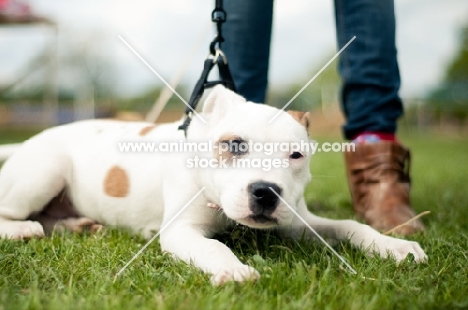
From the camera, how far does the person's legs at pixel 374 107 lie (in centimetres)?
302

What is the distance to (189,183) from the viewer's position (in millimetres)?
2439

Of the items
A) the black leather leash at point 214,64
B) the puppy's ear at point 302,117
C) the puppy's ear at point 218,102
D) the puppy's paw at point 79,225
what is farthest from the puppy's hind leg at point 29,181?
the puppy's ear at point 302,117

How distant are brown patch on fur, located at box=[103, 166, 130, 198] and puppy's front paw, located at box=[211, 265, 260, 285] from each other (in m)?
1.17

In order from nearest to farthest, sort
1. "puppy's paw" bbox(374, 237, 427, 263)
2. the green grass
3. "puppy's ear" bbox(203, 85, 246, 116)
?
the green grass < "puppy's paw" bbox(374, 237, 427, 263) < "puppy's ear" bbox(203, 85, 246, 116)

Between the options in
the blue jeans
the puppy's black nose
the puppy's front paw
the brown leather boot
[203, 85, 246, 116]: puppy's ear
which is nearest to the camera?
the puppy's front paw

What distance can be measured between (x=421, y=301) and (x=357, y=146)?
169 centimetres

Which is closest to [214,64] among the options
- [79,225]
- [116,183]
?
[116,183]

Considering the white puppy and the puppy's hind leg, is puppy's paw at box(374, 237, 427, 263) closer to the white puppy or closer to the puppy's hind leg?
the white puppy

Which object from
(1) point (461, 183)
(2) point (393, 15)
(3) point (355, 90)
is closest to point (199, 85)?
(3) point (355, 90)

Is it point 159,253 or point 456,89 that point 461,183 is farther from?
point 456,89

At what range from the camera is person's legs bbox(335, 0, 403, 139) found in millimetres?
3039

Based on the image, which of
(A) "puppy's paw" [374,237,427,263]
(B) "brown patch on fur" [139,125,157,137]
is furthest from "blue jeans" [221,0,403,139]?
(A) "puppy's paw" [374,237,427,263]

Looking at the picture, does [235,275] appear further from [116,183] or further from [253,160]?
[116,183]

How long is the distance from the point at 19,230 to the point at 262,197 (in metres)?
1.41
